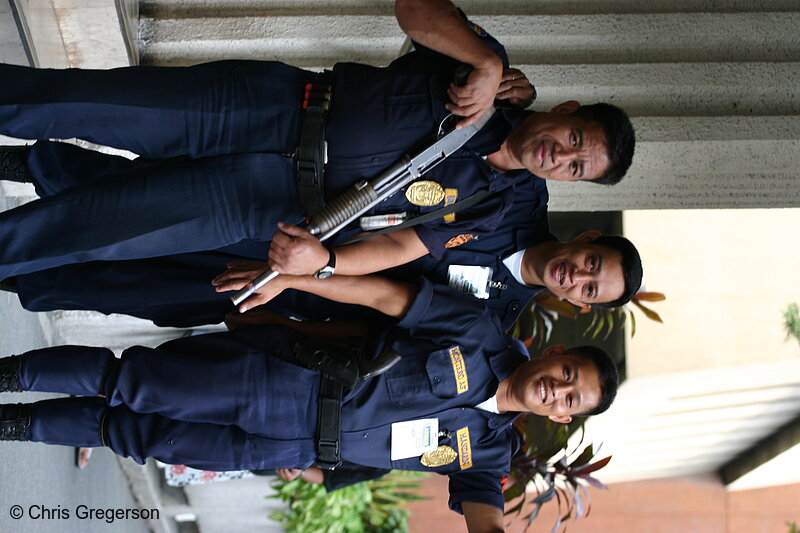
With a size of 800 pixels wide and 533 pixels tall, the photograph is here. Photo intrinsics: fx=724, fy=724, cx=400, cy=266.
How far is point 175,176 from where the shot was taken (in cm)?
201

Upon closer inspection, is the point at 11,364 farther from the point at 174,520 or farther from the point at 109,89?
the point at 174,520

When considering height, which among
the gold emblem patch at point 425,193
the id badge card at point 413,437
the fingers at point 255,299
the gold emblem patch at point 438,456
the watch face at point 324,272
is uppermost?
the gold emblem patch at point 425,193

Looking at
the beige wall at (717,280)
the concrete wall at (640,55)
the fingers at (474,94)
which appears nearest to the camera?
the fingers at (474,94)

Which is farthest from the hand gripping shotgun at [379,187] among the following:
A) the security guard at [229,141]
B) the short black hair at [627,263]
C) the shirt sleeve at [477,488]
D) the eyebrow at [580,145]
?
the shirt sleeve at [477,488]

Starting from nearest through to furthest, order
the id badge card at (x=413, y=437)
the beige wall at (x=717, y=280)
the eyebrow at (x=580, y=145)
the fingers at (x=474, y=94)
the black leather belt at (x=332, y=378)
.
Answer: the fingers at (x=474, y=94) → the eyebrow at (x=580, y=145) → the black leather belt at (x=332, y=378) → the id badge card at (x=413, y=437) → the beige wall at (x=717, y=280)

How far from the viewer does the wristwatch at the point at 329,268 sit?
2.05 meters

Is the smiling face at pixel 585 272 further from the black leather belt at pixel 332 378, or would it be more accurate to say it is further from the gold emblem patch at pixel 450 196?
the black leather belt at pixel 332 378

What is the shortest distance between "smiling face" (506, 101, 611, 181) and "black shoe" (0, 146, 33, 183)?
61.5 inches

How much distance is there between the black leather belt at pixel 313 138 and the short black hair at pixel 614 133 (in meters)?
0.74

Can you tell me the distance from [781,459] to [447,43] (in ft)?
16.8

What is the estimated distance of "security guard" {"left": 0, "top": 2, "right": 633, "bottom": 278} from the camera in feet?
6.37

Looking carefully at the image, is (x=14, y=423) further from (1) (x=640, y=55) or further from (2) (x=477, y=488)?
(1) (x=640, y=55)

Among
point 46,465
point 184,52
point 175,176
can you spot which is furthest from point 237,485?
point 175,176

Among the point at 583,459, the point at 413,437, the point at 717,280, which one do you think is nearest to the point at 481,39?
the point at 413,437
